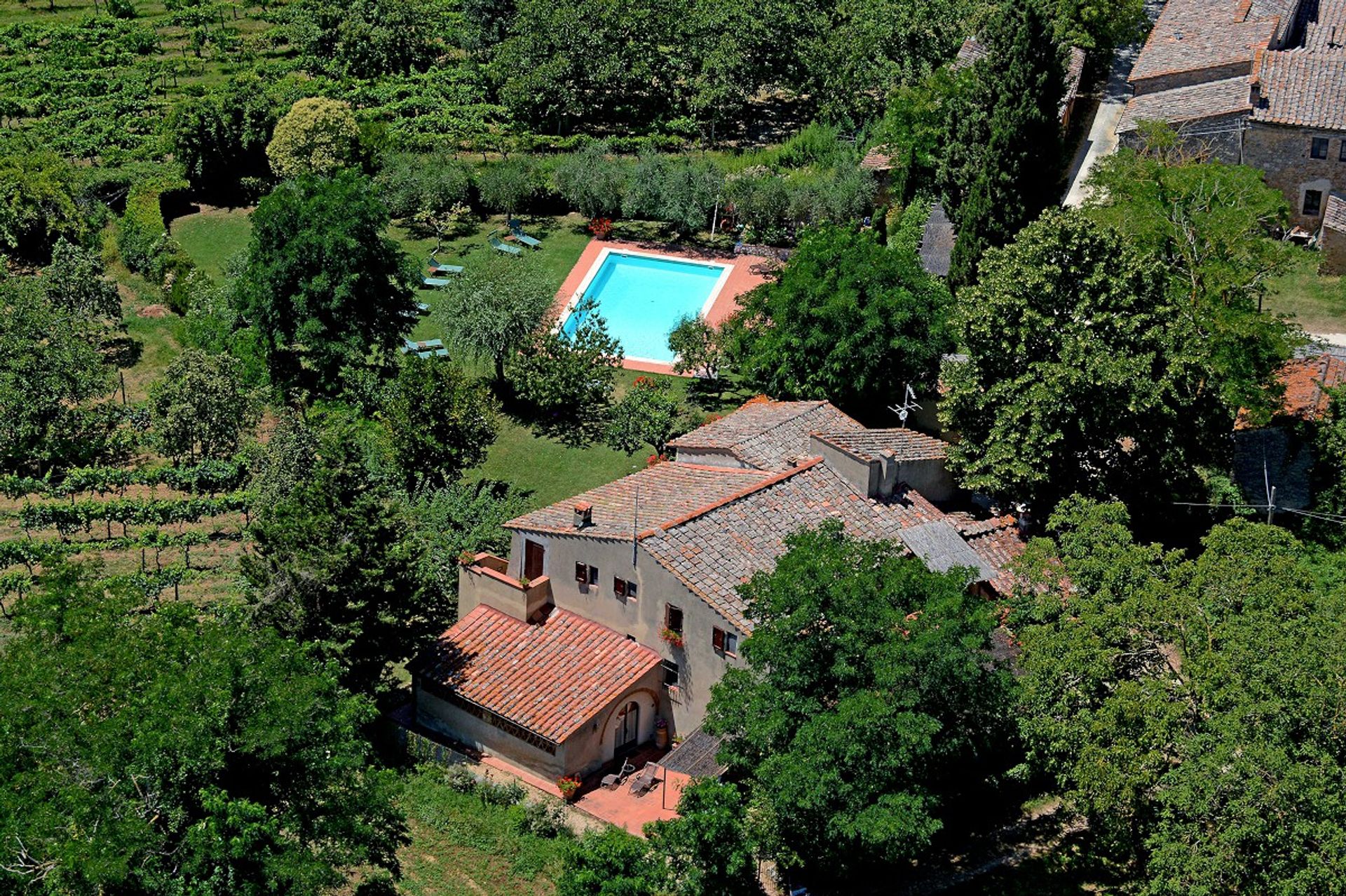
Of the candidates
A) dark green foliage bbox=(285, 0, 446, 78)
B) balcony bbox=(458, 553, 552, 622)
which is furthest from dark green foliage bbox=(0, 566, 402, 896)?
dark green foliage bbox=(285, 0, 446, 78)

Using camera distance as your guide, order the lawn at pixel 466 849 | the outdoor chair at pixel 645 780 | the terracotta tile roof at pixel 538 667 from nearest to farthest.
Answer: the lawn at pixel 466 849, the outdoor chair at pixel 645 780, the terracotta tile roof at pixel 538 667

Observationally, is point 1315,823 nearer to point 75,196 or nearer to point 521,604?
point 521,604

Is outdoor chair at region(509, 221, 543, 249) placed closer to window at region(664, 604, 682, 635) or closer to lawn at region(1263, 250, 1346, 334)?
lawn at region(1263, 250, 1346, 334)

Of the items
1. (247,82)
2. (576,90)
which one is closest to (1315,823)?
(576,90)

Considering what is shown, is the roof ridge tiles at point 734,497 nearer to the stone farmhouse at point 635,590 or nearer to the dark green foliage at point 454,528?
the stone farmhouse at point 635,590

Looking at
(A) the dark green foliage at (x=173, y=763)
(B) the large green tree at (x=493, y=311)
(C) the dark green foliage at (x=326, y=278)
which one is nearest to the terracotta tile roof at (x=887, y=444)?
(B) the large green tree at (x=493, y=311)
